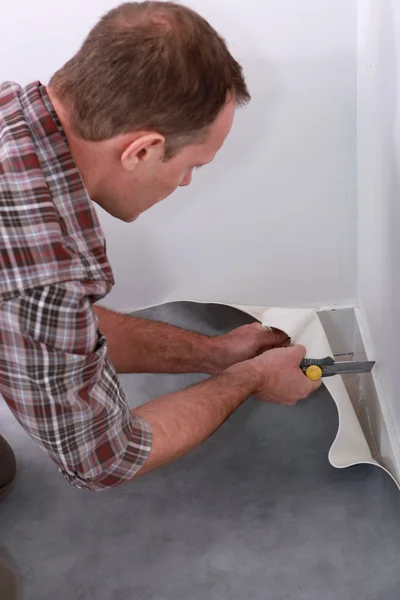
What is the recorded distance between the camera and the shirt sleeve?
2.93 ft

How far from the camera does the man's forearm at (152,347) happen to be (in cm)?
140

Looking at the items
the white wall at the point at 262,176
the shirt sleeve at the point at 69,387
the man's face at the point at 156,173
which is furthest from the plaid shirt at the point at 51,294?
the white wall at the point at 262,176

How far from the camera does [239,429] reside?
5.02 ft

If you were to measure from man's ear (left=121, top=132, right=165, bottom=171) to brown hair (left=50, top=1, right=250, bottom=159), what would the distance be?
0.04 ft

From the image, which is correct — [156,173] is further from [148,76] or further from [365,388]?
[365,388]

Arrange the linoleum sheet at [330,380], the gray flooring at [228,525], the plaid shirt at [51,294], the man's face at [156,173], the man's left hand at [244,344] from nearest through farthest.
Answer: the plaid shirt at [51,294] < the man's face at [156,173] < the gray flooring at [228,525] < the linoleum sheet at [330,380] < the man's left hand at [244,344]

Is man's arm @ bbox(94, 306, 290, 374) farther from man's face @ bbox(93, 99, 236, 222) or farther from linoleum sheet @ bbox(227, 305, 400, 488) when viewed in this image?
man's face @ bbox(93, 99, 236, 222)

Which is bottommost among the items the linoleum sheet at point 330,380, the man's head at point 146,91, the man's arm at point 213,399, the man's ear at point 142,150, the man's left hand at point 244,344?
the linoleum sheet at point 330,380

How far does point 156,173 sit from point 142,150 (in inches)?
2.7

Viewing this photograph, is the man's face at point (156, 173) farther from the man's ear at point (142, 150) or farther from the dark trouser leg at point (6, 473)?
the dark trouser leg at point (6, 473)

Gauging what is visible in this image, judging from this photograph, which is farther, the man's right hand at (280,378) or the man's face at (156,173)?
the man's right hand at (280,378)

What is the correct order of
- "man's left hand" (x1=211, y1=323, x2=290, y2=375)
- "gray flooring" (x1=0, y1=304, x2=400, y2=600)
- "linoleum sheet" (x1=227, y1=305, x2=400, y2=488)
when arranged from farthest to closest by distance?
"man's left hand" (x1=211, y1=323, x2=290, y2=375)
"linoleum sheet" (x1=227, y1=305, x2=400, y2=488)
"gray flooring" (x1=0, y1=304, x2=400, y2=600)

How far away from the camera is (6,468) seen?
56.9 inches

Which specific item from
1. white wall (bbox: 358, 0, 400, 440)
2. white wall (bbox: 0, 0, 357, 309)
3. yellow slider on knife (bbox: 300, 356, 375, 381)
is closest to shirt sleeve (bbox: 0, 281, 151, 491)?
yellow slider on knife (bbox: 300, 356, 375, 381)
